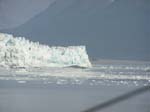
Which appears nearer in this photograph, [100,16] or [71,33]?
[100,16]

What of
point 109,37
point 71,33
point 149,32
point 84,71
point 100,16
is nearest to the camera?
point 149,32

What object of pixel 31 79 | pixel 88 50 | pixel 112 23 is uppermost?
pixel 112 23

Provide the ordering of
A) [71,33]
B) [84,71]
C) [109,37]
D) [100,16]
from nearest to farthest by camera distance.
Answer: [100,16] → [109,37] → [71,33] → [84,71]

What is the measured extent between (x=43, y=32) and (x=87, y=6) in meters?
0.21

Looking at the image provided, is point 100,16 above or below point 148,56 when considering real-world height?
above

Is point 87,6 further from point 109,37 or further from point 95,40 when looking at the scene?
point 95,40

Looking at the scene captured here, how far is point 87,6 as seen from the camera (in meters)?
1.27

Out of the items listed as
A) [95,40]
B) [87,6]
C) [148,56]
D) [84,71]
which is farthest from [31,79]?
[148,56]

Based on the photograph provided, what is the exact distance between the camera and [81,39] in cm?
149

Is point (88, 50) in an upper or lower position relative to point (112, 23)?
lower

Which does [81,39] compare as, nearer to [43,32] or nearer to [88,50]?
[88,50]

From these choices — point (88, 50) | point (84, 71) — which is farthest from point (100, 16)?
point (84, 71)

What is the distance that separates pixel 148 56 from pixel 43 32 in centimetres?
50

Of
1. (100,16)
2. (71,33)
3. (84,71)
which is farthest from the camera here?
(84,71)
